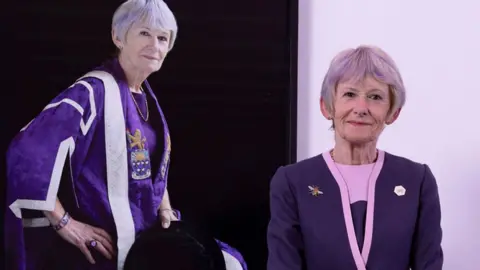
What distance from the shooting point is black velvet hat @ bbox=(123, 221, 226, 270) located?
1.35 meters

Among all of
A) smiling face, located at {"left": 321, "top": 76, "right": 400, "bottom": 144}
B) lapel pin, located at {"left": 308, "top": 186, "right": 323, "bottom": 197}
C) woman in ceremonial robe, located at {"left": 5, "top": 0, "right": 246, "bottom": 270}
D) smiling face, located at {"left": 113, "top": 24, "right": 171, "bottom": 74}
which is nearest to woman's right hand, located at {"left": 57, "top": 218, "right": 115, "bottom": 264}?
woman in ceremonial robe, located at {"left": 5, "top": 0, "right": 246, "bottom": 270}

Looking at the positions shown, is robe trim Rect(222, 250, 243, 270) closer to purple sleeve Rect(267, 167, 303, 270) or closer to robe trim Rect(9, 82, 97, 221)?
purple sleeve Rect(267, 167, 303, 270)

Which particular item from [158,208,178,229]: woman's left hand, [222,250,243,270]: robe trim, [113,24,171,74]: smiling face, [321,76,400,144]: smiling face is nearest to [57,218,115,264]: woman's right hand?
[158,208,178,229]: woman's left hand

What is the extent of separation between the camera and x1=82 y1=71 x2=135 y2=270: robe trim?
1.34m

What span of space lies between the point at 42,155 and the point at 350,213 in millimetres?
725

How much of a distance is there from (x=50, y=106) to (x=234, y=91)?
0.45 metres

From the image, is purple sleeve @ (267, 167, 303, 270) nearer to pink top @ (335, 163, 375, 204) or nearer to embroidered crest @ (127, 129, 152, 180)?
pink top @ (335, 163, 375, 204)

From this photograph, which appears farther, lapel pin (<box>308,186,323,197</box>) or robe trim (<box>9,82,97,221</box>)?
robe trim (<box>9,82,97,221</box>)

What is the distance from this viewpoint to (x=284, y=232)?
3.75 feet

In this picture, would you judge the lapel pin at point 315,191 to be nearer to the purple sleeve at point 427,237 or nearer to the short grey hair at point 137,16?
the purple sleeve at point 427,237

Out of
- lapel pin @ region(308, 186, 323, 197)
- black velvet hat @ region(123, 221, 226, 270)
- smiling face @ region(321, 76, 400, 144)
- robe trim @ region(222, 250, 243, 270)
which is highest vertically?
smiling face @ region(321, 76, 400, 144)

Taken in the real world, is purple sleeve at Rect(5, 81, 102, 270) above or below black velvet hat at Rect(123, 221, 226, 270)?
above

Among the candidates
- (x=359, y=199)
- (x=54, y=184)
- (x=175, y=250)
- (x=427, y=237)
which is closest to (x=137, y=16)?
(x=54, y=184)

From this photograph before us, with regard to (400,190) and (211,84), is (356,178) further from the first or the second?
(211,84)
